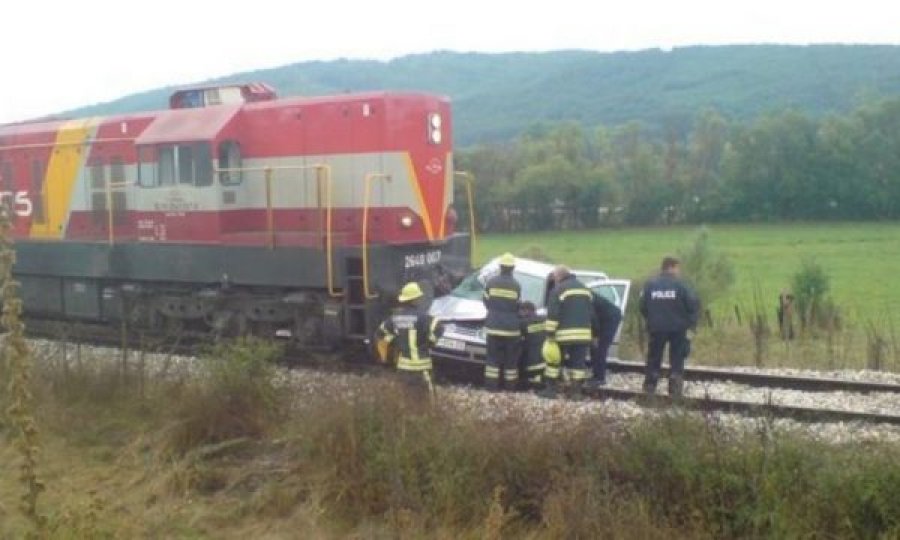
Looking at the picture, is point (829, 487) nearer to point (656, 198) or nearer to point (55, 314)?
point (55, 314)

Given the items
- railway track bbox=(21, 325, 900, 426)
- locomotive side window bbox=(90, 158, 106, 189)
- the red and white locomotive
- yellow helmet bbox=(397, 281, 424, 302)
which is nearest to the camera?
railway track bbox=(21, 325, 900, 426)

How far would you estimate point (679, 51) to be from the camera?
16938 centimetres

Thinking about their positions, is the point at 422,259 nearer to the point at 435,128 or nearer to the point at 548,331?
the point at 435,128

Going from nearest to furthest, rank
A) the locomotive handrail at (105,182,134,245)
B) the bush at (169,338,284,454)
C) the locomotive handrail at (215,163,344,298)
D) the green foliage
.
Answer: the bush at (169,338,284,454) < the locomotive handrail at (215,163,344,298) < the locomotive handrail at (105,182,134,245) < the green foliage

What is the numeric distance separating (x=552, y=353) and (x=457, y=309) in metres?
1.82

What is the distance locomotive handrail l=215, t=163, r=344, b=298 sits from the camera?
1188cm

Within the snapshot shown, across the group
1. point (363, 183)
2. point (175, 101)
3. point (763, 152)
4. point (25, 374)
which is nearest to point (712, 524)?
point (25, 374)

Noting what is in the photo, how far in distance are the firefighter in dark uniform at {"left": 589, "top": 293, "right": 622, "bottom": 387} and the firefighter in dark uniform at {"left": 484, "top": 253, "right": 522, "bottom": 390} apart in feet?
3.45

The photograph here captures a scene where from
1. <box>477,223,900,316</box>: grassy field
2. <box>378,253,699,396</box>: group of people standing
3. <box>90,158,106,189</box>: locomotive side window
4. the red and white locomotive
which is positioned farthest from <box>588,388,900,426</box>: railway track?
<box>477,223,900,316</box>: grassy field

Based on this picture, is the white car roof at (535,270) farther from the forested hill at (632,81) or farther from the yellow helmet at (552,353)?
the forested hill at (632,81)

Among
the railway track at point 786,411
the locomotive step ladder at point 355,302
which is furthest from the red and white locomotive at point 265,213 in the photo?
the railway track at point 786,411

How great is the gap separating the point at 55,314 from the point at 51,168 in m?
2.29

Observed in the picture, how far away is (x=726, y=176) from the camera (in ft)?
237

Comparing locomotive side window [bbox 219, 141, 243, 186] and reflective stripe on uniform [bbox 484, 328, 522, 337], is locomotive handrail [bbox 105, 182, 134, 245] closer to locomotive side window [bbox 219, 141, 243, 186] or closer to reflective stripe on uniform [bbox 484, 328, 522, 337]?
locomotive side window [bbox 219, 141, 243, 186]
